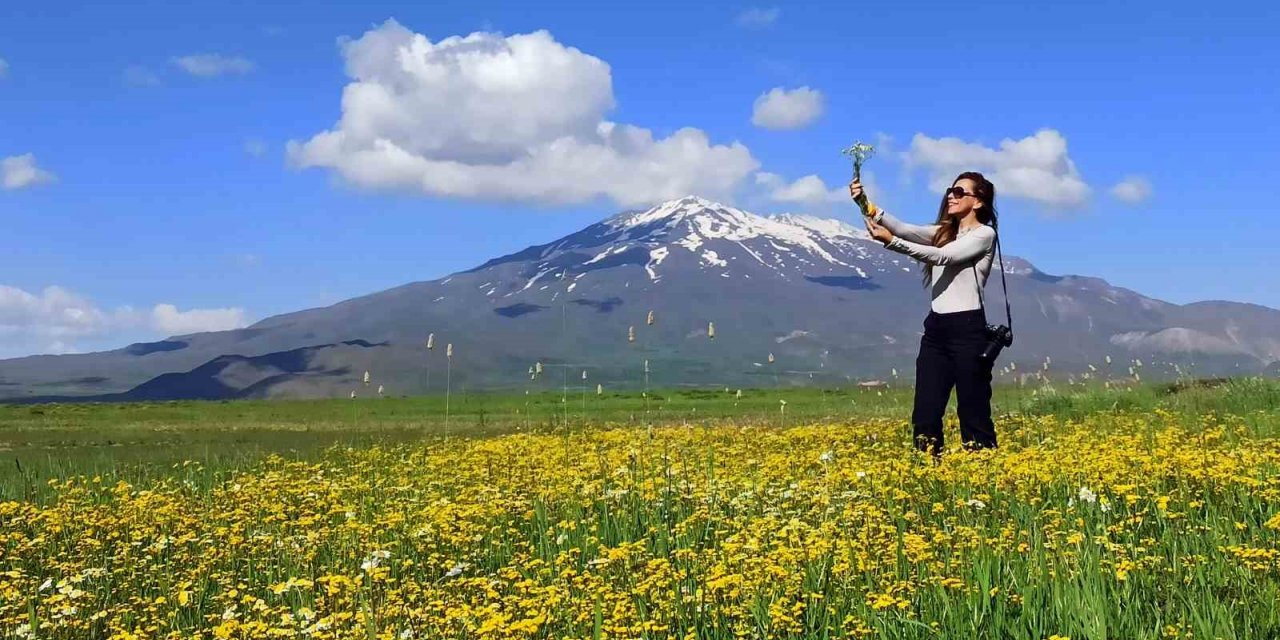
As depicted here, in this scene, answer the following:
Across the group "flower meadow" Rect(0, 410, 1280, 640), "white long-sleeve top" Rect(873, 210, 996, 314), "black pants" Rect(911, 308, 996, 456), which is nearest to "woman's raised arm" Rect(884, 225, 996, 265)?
"white long-sleeve top" Rect(873, 210, 996, 314)

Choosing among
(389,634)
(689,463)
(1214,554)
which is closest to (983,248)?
(689,463)

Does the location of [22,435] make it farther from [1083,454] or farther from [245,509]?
[1083,454]

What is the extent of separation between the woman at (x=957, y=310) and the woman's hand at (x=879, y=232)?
0.10m

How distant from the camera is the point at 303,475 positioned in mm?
11609

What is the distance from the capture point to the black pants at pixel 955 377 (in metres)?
9.96

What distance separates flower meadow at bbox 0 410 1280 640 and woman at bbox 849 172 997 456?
0.84 m

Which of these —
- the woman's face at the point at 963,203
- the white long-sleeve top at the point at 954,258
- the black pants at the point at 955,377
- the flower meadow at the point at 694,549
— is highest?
the woman's face at the point at 963,203

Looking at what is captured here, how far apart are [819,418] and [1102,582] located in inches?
781

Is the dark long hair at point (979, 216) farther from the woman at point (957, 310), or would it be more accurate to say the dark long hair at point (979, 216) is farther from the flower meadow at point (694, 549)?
the flower meadow at point (694, 549)

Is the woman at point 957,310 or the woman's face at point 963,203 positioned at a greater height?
the woman's face at point 963,203

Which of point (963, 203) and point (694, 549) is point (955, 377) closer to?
point (963, 203)

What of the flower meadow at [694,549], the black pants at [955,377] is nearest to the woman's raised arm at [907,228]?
the black pants at [955,377]

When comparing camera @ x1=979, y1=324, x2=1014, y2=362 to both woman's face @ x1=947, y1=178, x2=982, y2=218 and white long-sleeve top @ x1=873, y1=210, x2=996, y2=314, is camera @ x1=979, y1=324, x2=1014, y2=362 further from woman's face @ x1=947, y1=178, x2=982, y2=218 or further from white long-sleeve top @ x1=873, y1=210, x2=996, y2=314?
woman's face @ x1=947, y1=178, x2=982, y2=218

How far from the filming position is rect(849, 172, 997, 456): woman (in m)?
9.87
